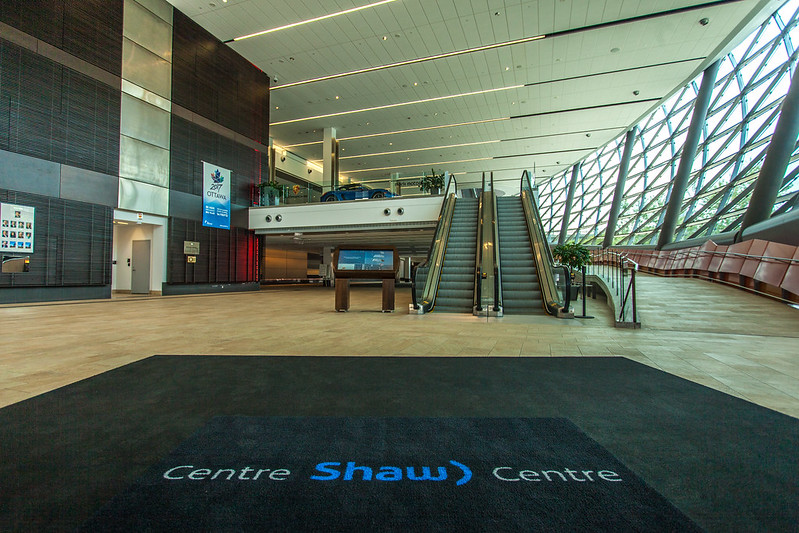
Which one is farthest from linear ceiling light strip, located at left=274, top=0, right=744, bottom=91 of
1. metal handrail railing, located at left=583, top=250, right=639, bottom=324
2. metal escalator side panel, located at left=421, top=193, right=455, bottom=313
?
metal handrail railing, located at left=583, top=250, right=639, bottom=324

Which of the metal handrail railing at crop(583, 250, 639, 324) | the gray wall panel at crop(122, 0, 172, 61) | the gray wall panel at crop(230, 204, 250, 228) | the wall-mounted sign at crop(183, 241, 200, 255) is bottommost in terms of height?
the metal handrail railing at crop(583, 250, 639, 324)

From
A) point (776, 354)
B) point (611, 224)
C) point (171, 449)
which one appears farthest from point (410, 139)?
point (171, 449)

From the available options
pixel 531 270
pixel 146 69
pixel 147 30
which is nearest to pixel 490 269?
pixel 531 270

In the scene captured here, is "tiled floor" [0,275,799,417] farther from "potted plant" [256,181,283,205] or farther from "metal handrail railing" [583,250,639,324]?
"potted plant" [256,181,283,205]

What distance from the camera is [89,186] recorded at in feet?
37.8

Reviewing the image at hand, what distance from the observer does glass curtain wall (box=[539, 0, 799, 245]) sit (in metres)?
12.8

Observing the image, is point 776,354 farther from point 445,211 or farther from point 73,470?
point 445,211

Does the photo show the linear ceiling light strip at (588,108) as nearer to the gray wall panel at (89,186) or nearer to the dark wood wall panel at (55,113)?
the dark wood wall panel at (55,113)

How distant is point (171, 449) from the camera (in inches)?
76.9

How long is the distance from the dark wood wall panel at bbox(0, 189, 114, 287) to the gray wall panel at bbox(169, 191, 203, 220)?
89.8 inches

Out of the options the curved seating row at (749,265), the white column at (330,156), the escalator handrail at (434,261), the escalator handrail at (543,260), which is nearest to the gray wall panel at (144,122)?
the white column at (330,156)

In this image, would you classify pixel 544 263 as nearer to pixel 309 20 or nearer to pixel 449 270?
pixel 449 270

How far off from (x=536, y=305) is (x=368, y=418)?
22.4 ft

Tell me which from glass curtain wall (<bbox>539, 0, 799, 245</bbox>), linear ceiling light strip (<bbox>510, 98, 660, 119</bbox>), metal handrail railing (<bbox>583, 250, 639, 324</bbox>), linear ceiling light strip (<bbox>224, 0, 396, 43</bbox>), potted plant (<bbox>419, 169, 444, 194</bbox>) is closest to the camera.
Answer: metal handrail railing (<bbox>583, 250, 639, 324</bbox>)
